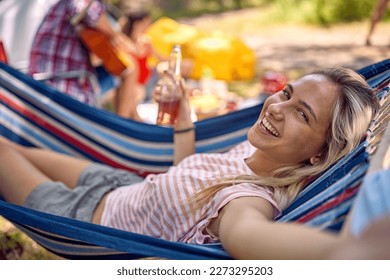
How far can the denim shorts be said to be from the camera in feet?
6.69

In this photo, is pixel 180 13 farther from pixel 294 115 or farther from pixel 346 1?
pixel 294 115

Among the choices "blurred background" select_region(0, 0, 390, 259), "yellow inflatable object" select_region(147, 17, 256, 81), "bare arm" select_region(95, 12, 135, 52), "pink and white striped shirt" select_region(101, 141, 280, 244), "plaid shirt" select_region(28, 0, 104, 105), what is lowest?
"pink and white striped shirt" select_region(101, 141, 280, 244)

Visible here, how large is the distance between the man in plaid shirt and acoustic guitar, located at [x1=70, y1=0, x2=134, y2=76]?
27 mm

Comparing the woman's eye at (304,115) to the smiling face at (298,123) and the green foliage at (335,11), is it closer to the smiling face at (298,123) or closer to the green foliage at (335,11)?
the smiling face at (298,123)

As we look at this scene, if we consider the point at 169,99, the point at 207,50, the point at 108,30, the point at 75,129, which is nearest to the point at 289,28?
the point at 207,50

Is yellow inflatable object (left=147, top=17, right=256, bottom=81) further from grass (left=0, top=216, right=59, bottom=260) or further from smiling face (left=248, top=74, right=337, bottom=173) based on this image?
smiling face (left=248, top=74, right=337, bottom=173)

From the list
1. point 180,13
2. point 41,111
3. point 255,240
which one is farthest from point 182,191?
point 180,13

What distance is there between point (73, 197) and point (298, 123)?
0.87m

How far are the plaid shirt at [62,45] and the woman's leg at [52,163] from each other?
3.39 feet

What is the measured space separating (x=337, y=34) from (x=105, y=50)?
5.13 meters

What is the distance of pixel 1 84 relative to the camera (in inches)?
102

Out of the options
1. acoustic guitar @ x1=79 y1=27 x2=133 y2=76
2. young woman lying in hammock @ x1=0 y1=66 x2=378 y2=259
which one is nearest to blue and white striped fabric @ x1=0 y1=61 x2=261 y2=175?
young woman lying in hammock @ x1=0 y1=66 x2=378 y2=259

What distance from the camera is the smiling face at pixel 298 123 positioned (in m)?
1.67

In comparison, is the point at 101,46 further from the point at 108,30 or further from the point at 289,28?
the point at 289,28
